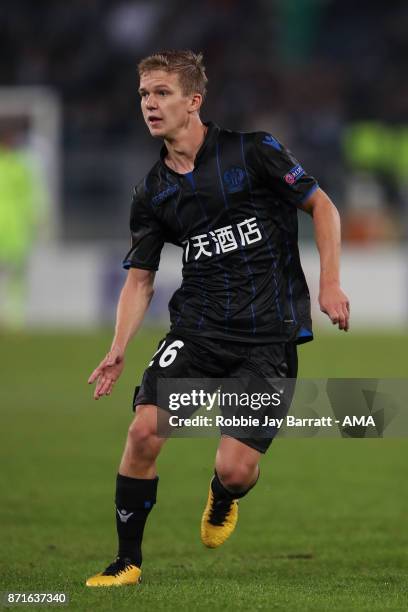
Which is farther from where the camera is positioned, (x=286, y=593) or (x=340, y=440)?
(x=340, y=440)

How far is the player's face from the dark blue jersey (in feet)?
0.79

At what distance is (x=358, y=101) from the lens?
2836cm

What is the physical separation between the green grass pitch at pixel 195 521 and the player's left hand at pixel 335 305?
1007 millimetres

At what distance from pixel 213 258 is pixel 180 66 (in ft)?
2.56

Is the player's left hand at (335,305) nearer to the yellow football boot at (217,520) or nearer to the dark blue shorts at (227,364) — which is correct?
the dark blue shorts at (227,364)

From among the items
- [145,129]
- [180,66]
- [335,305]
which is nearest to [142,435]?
[335,305]

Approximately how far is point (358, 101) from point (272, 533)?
22.1m

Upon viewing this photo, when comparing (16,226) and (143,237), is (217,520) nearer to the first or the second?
(143,237)

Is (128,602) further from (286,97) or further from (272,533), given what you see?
(286,97)

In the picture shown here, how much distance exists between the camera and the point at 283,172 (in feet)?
18.1

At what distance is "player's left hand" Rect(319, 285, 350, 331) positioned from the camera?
514 cm

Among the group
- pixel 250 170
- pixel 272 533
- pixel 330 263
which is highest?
pixel 250 170

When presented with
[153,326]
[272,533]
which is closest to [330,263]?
[272,533]

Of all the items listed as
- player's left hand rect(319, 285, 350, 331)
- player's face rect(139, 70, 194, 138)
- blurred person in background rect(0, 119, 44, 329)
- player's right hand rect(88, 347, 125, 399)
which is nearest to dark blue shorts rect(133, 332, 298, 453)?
player's right hand rect(88, 347, 125, 399)
